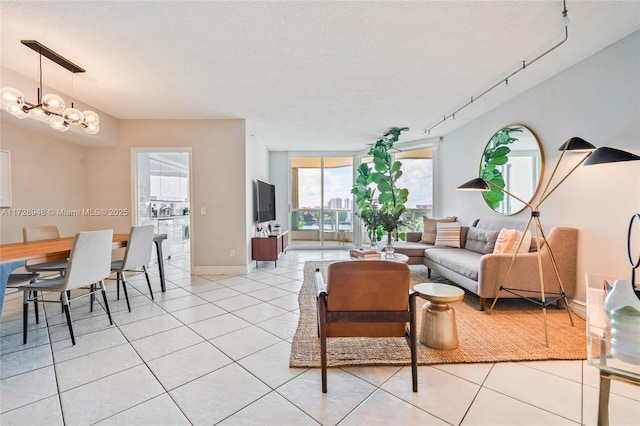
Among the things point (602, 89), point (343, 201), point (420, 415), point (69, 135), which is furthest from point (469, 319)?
point (69, 135)

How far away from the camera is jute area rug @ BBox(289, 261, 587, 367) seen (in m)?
2.00

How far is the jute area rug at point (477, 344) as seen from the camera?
2.00 metres

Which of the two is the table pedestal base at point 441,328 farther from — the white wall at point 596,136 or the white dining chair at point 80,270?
the white dining chair at point 80,270

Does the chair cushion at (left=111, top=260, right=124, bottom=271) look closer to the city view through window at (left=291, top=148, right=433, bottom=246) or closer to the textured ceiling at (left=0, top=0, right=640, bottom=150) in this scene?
the textured ceiling at (left=0, top=0, right=640, bottom=150)

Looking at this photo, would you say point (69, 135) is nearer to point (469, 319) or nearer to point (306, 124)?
point (306, 124)

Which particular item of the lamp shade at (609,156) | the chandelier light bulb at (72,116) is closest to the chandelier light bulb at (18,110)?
the chandelier light bulb at (72,116)

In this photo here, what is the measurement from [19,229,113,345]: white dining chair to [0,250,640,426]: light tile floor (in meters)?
0.35

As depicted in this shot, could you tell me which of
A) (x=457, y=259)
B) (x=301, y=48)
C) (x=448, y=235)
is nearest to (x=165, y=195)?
(x=301, y=48)

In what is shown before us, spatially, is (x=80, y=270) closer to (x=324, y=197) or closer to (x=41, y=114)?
(x=41, y=114)

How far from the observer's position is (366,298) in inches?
67.9

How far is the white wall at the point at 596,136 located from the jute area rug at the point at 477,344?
71cm

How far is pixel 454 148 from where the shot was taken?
520 cm

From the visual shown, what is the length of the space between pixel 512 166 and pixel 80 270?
4956 millimetres

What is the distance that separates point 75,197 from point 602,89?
22.5 feet
